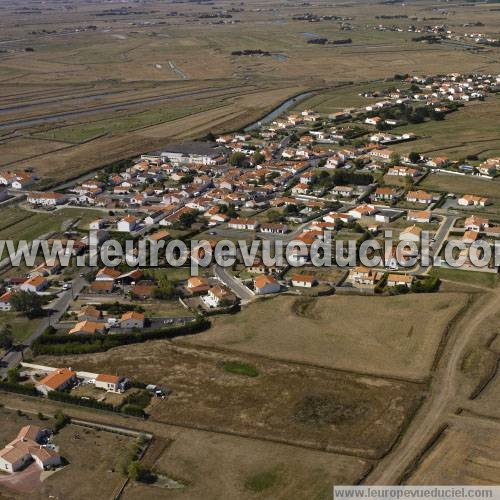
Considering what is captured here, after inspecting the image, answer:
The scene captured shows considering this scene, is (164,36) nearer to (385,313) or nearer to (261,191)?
(261,191)

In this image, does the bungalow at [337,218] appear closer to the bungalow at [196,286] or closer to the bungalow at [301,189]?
the bungalow at [301,189]

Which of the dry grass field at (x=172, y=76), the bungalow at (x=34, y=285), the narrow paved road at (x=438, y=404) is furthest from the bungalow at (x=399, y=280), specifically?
Result: the dry grass field at (x=172, y=76)

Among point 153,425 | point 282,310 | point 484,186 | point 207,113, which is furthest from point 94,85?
point 153,425

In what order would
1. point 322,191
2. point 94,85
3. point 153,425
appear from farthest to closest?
1. point 94,85
2. point 322,191
3. point 153,425

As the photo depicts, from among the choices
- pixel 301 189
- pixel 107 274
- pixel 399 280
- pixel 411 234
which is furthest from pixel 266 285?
pixel 301 189

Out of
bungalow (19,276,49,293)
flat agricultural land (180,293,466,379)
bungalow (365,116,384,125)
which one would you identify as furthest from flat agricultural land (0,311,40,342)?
bungalow (365,116,384,125)

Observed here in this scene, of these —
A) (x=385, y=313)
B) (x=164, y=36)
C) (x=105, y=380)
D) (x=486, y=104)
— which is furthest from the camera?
(x=164, y=36)

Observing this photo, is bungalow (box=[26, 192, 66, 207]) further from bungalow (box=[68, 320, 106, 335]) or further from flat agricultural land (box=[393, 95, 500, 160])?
flat agricultural land (box=[393, 95, 500, 160])
